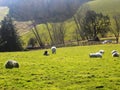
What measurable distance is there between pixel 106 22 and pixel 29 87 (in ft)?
352

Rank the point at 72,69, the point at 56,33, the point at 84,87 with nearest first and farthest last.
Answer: the point at 84,87 < the point at 72,69 < the point at 56,33

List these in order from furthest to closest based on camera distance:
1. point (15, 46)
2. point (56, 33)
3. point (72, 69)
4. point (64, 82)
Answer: point (56, 33) → point (15, 46) → point (72, 69) → point (64, 82)

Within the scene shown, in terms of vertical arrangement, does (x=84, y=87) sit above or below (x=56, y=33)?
above

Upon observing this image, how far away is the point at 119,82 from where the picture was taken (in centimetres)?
2214

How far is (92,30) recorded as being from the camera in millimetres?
125188

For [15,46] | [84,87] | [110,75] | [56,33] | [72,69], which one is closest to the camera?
[84,87]

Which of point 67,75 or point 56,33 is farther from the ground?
point 67,75

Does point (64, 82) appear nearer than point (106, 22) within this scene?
Yes

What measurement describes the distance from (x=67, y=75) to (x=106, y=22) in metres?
103

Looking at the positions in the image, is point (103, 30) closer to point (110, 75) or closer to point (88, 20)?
point (88, 20)

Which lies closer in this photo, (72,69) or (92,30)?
(72,69)

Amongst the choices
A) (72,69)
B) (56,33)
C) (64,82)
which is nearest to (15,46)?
(72,69)

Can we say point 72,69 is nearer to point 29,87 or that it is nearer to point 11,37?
point 29,87

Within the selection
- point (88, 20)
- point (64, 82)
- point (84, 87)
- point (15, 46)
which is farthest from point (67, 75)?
point (88, 20)
